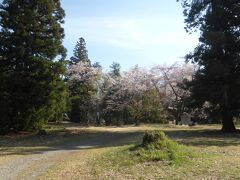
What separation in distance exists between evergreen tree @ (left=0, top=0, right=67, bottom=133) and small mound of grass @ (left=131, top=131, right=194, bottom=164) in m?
14.3

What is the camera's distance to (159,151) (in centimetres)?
1564

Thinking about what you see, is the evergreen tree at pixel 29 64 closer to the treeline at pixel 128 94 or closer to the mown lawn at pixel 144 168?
the mown lawn at pixel 144 168

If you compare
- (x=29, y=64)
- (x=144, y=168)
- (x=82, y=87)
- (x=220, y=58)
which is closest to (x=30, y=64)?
(x=29, y=64)

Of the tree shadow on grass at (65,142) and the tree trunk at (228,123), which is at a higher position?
the tree trunk at (228,123)

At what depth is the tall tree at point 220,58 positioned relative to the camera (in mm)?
29641

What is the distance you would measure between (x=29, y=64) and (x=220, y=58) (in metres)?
13.9

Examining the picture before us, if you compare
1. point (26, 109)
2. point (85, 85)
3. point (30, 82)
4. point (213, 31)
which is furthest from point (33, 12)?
point (85, 85)

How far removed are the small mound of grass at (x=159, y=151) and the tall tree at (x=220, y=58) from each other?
46.1ft

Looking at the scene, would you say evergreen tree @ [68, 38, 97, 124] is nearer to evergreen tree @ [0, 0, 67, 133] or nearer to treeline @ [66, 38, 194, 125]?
treeline @ [66, 38, 194, 125]

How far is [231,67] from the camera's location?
30.7 metres

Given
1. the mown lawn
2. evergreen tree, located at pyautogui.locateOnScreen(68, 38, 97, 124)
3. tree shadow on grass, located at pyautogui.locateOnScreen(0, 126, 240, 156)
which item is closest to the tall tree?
tree shadow on grass, located at pyautogui.locateOnScreen(0, 126, 240, 156)

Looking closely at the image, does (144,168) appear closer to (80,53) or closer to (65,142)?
(65,142)

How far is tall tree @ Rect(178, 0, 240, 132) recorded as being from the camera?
29.6 meters

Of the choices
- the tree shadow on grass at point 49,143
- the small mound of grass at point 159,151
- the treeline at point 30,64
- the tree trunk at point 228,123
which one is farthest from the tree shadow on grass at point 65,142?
the tree trunk at point 228,123
